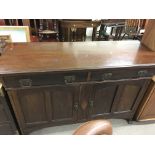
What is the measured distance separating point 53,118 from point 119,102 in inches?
24.6

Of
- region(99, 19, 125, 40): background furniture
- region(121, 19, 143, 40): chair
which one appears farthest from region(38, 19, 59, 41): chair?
region(121, 19, 143, 40): chair

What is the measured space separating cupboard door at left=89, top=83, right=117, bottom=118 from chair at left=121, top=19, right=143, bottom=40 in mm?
1736

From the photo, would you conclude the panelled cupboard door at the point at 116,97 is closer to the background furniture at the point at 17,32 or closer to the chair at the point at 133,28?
the background furniture at the point at 17,32

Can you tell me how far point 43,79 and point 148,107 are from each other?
1.08 meters

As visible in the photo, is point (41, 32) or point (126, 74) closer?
point (126, 74)

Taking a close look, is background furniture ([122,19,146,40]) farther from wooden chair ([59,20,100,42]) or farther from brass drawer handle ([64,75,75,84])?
brass drawer handle ([64,75,75,84])

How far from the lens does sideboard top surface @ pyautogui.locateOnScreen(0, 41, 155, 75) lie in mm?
1033

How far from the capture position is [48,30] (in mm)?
1904

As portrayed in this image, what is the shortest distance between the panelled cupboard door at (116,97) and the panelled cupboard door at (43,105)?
7.9 inches
